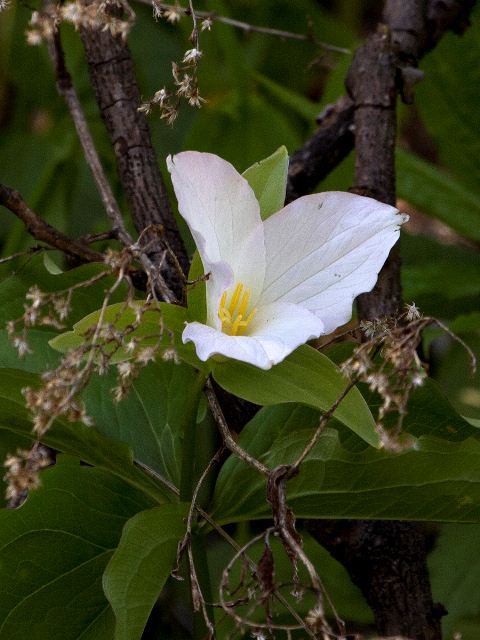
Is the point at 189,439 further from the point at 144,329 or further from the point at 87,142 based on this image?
the point at 87,142

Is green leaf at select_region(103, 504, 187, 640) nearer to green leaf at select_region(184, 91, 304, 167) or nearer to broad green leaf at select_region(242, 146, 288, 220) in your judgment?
Answer: broad green leaf at select_region(242, 146, 288, 220)

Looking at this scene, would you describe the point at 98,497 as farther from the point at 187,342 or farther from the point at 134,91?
the point at 134,91

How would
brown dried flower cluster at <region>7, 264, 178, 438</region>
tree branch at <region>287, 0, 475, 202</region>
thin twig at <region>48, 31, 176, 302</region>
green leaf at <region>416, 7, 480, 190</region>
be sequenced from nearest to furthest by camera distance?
1. brown dried flower cluster at <region>7, 264, 178, 438</region>
2. thin twig at <region>48, 31, 176, 302</region>
3. tree branch at <region>287, 0, 475, 202</region>
4. green leaf at <region>416, 7, 480, 190</region>

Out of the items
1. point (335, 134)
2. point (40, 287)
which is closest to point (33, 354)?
point (40, 287)

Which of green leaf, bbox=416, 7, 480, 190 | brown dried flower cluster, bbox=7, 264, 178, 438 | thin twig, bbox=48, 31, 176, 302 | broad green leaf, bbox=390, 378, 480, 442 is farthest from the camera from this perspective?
green leaf, bbox=416, 7, 480, 190

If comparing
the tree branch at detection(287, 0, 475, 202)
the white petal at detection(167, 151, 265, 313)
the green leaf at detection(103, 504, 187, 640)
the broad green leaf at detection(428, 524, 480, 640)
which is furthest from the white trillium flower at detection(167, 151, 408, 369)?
the broad green leaf at detection(428, 524, 480, 640)

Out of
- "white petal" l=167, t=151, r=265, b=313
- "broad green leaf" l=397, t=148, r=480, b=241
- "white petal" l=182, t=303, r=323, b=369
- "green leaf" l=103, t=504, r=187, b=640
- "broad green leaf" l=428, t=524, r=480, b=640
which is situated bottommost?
"broad green leaf" l=428, t=524, r=480, b=640
